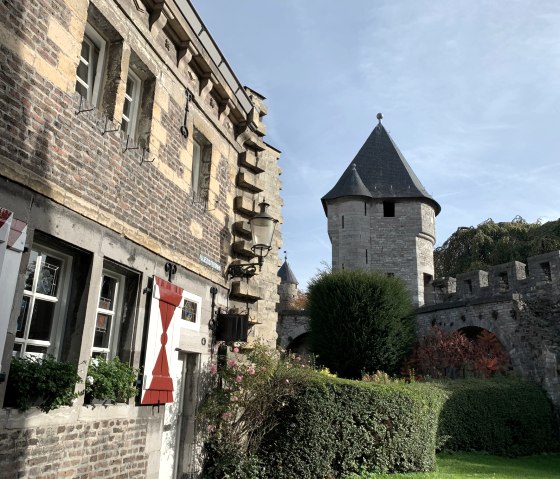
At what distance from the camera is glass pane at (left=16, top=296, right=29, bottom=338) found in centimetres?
397

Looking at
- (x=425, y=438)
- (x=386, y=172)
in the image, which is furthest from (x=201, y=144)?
(x=386, y=172)

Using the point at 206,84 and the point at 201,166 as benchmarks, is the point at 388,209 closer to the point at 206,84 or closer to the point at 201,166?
the point at 201,166

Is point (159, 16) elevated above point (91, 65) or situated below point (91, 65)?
above

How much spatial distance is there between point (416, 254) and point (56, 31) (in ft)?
78.8

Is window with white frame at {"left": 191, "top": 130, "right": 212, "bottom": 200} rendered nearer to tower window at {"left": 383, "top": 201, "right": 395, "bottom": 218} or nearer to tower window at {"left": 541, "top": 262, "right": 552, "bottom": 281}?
tower window at {"left": 541, "top": 262, "right": 552, "bottom": 281}

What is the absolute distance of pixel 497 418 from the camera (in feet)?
43.5

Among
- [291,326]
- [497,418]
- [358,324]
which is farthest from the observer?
[291,326]

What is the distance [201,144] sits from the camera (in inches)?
287

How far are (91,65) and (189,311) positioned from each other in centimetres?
305

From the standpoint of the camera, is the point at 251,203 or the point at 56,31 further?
the point at 251,203

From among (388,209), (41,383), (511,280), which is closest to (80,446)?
(41,383)

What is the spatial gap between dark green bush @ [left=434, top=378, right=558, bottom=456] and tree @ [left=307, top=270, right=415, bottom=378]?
4.74 metres

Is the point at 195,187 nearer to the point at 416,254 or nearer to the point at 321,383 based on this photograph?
the point at 321,383

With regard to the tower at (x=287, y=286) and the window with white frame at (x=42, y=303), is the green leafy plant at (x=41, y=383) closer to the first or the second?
the window with white frame at (x=42, y=303)
